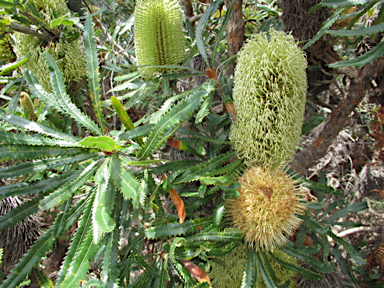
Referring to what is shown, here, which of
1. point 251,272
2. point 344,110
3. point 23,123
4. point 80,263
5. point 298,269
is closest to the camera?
point 80,263

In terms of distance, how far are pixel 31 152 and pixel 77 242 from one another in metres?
0.29

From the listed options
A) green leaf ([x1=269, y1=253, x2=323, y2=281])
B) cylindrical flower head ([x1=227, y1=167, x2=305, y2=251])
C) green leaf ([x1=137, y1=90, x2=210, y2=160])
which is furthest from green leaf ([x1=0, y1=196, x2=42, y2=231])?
green leaf ([x1=269, y1=253, x2=323, y2=281])

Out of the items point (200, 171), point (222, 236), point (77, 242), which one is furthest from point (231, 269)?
point (77, 242)

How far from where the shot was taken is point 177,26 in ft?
4.03

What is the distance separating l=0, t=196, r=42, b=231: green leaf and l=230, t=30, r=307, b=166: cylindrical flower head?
0.75 metres

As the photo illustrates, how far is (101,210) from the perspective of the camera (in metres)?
0.65

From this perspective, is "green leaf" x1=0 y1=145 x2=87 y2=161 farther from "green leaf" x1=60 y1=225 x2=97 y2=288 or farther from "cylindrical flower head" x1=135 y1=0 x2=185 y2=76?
"cylindrical flower head" x1=135 y1=0 x2=185 y2=76

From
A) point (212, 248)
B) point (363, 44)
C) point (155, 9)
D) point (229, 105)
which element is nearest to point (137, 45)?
point (155, 9)

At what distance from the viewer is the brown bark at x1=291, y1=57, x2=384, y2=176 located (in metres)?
1.68

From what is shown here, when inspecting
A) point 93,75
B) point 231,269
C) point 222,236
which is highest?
point 93,75

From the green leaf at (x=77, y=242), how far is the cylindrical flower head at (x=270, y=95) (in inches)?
24.0

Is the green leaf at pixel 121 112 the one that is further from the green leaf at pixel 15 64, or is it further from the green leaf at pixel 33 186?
the green leaf at pixel 15 64

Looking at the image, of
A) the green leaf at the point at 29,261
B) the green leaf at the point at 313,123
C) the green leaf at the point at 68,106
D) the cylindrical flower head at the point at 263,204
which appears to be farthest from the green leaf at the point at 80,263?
the green leaf at the point at 313,123

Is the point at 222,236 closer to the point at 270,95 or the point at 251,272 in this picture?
the point at 251,272
